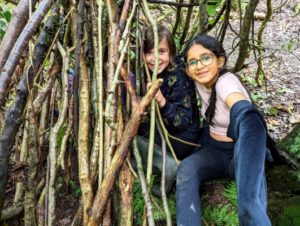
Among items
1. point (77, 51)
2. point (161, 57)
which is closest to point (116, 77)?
point (77, 51)

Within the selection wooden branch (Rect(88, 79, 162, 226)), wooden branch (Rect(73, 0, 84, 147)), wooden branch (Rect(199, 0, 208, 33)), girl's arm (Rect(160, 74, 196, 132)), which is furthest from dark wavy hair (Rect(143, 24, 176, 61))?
wooden branch (Rect(88, 79, 162, 226))

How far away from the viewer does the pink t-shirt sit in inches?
74.8

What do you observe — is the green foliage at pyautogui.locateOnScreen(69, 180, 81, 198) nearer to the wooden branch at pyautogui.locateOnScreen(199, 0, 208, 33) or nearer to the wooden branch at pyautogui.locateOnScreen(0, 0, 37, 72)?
A: the wooden branch at pyautogui.locateOnScreen(0, 0, 37, 72)

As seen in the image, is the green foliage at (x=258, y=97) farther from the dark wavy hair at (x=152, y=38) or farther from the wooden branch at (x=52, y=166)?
the wooden branch at (x=52, y=166)

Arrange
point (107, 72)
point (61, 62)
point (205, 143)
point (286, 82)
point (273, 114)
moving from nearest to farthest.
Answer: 1. point (107, 72)
2. point (61, 62)
3. point (205, 143)
4. point (273, 114)
5. point (286, 82)

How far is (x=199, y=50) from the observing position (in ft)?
6.66

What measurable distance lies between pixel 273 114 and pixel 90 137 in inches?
101

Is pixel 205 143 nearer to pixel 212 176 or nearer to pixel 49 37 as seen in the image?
pixel 212 176

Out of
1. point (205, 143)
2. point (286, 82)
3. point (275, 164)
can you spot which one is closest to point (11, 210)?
point (205, 143)

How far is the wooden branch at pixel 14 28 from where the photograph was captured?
1.72 meters

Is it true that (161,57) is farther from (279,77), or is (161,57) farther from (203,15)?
(279,77)

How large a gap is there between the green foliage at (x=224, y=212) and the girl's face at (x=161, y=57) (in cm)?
77

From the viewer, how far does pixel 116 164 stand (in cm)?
150

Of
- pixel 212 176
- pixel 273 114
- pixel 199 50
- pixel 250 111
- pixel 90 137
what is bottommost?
pixel 273 114
